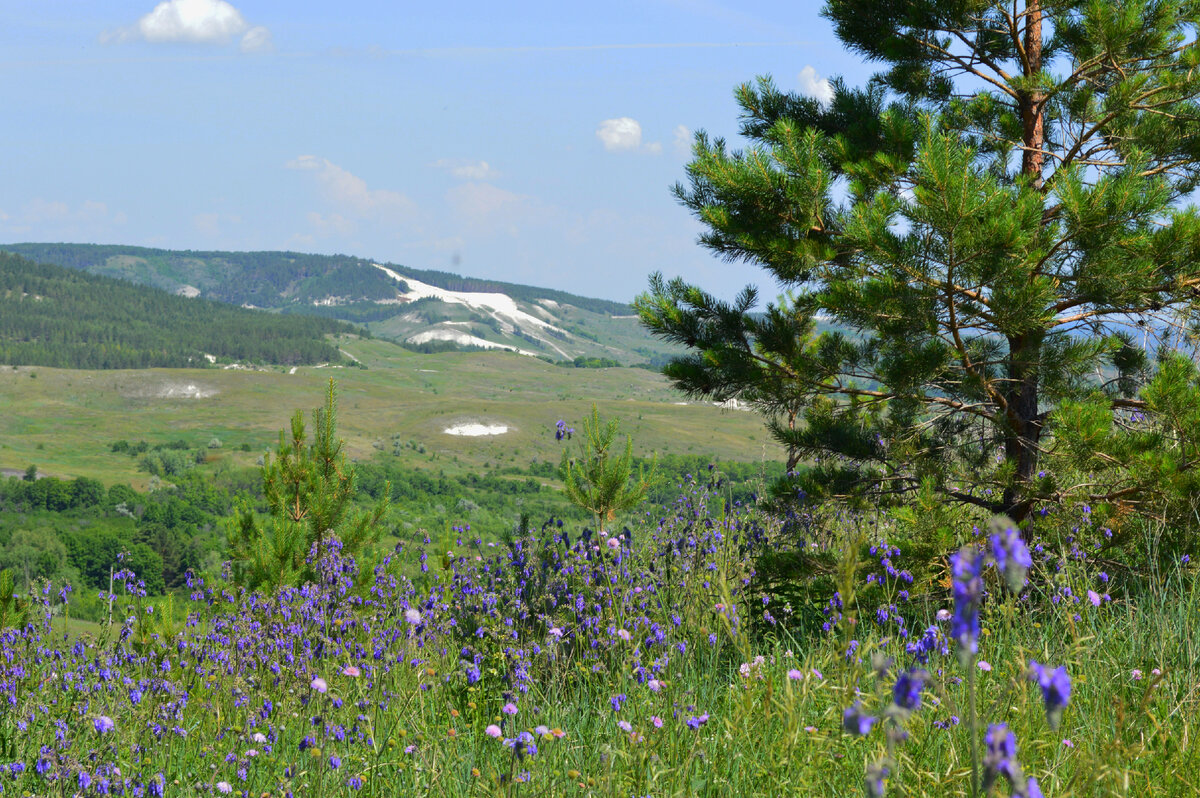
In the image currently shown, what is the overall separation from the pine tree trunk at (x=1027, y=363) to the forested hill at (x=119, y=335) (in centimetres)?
17619

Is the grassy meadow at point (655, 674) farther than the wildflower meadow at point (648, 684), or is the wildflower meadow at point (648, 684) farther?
the grassy meadow at point (655, 674)

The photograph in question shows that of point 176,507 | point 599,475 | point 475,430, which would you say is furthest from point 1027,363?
point 475,430

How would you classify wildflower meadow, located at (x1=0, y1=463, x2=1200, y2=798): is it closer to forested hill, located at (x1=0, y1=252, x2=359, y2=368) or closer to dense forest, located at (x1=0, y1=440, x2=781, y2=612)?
dense forest, located at (x1=0, y1=440, x2=781, y2=612)

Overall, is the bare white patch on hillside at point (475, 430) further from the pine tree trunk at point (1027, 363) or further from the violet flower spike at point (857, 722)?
the violet flower spike at point (857, 722)

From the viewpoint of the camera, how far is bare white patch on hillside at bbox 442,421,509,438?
11481 cm

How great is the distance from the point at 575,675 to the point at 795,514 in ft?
8.51

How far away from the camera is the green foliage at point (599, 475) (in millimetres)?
5707

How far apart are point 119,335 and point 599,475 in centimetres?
19602

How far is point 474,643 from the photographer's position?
476 centimetres

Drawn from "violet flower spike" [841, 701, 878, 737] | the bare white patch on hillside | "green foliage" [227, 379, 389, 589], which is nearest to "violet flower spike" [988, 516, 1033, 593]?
"violet flower spike" [841, 701, 878, 737]

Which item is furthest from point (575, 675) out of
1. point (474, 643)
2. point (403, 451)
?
point (403, 451)

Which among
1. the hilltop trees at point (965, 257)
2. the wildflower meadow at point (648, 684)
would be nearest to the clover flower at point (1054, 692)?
the wildflower meadow at point (648, 684)

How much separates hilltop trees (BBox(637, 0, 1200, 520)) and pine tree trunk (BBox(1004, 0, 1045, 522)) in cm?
2

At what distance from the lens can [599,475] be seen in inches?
227
